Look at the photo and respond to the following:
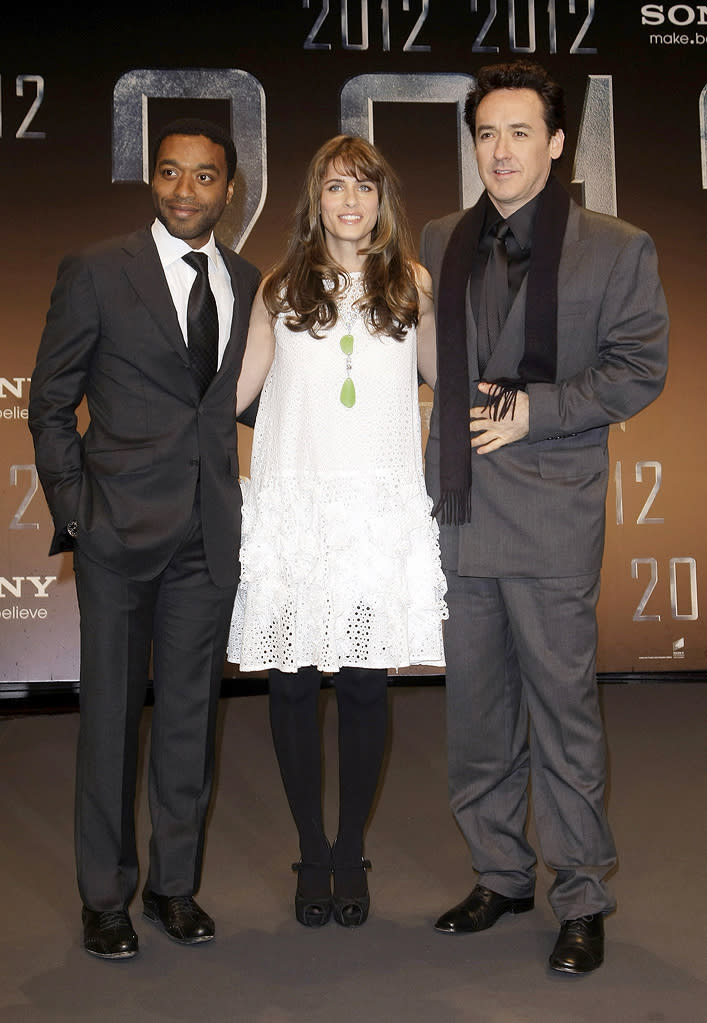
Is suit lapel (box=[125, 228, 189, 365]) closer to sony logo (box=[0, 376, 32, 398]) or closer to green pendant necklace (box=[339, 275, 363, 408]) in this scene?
green pendant necklace (box=[339, 275, 363, 408])

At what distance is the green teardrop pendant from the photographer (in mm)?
2447

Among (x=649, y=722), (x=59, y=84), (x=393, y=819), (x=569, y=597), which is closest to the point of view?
(x=569, y=597)

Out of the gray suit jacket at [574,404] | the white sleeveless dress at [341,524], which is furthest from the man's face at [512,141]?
the white sleeveless dress at [341,524]

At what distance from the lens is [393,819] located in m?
3.29

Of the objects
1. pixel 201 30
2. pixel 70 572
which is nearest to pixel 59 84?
pixel 201 30

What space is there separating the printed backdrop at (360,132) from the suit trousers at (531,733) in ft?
8.82

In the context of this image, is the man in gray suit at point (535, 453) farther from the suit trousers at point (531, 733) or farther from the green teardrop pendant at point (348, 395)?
the green teardrop pendant at point (348, 395)

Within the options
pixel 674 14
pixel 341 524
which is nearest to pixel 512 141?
pixel 341 524

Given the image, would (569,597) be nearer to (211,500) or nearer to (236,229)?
(211,500)

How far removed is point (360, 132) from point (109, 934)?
377 cm

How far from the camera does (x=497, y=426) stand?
94.7 inches

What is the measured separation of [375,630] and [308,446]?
16.3 inches

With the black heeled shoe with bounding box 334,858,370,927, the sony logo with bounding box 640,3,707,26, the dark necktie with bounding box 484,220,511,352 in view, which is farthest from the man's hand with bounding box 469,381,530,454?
the sony logo with bounding box 640,3,707,26

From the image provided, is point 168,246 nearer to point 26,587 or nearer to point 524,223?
point 524,223
